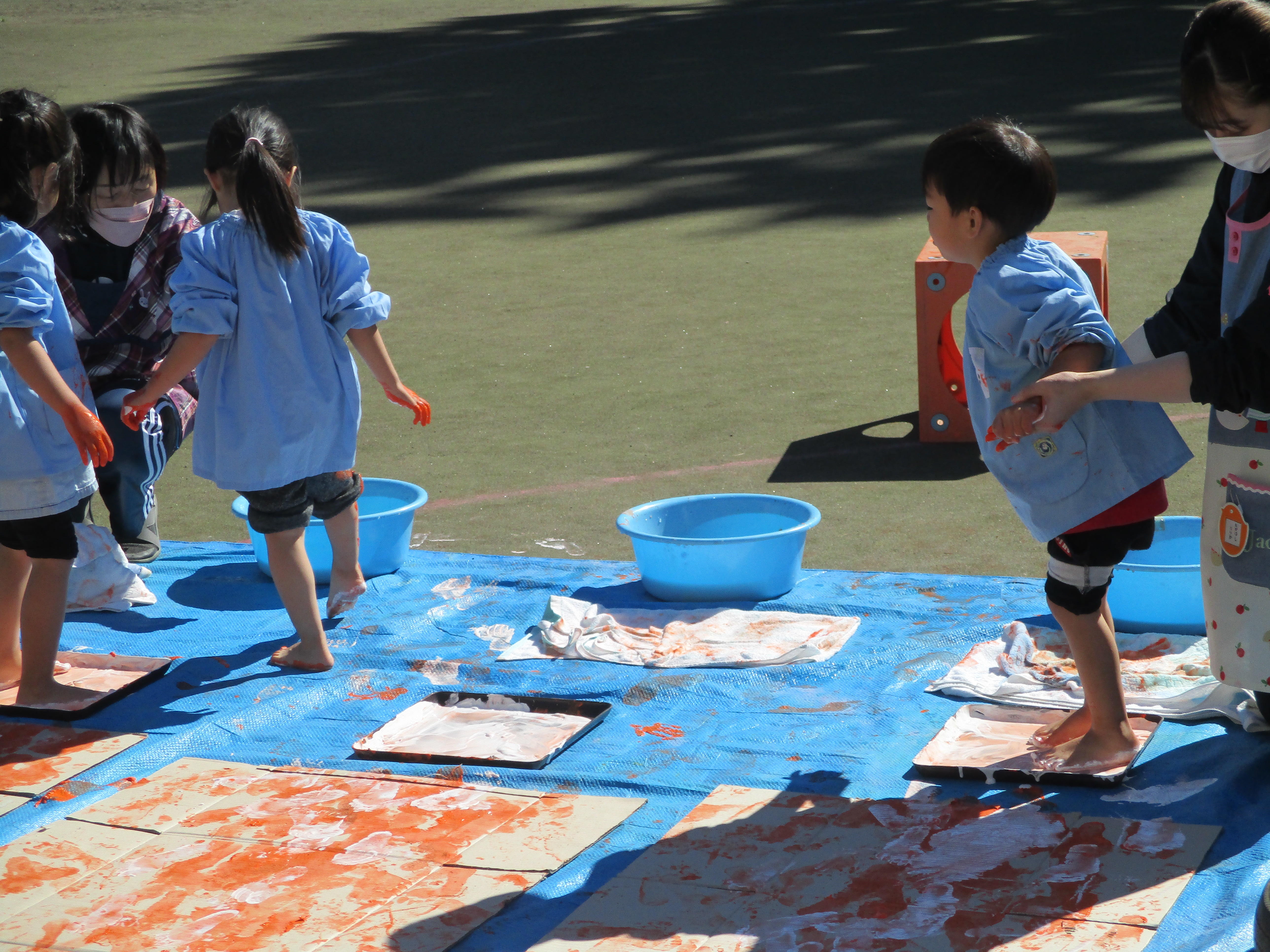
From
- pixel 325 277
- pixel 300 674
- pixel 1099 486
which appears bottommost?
pixel 300 674

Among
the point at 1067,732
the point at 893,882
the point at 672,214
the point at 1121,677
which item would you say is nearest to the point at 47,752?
the point at 893,882

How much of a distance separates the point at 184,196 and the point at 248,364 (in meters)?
7.66

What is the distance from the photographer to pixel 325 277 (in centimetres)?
304

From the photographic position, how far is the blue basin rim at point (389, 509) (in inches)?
137

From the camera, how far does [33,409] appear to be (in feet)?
8.98

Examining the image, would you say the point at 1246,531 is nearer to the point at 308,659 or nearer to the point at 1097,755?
the point at 1097,755

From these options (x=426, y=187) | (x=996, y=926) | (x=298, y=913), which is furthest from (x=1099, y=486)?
(x=426, y=187)

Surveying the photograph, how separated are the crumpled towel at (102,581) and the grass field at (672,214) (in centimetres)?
60

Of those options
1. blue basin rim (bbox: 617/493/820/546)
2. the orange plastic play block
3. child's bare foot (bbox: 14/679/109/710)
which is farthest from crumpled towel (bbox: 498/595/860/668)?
the orange plastic play block

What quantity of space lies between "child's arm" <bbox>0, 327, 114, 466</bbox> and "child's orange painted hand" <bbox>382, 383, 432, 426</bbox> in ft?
2.11

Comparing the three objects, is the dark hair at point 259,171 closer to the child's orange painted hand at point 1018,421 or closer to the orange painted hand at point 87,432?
the orange painted hand at point 87,432

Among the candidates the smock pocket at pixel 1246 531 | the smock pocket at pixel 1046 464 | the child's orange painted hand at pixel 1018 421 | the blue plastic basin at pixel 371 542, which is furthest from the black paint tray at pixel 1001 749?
the blue plastic basin at pixel 371 542

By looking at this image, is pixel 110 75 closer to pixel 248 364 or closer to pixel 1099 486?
pixel 248 364

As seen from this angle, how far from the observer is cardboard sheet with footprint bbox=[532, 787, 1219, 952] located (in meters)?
1.91
